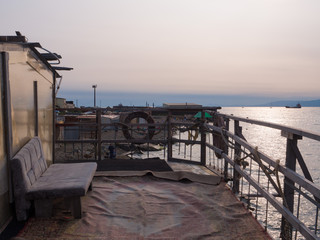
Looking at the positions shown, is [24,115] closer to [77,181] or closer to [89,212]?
[77,181]

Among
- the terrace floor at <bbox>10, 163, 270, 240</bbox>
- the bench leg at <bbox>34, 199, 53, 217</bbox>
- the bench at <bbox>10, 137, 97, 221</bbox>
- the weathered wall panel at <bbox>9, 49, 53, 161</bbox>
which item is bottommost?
the terrace floor at <bbox>10, 163, 270, 240</bbox>

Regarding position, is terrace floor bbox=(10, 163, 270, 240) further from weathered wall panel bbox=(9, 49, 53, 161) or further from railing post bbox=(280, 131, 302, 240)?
weathered wall panel bbox=(9, 49, 53, 161)

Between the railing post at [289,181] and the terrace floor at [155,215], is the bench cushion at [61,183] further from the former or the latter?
the railing post at [289,181]

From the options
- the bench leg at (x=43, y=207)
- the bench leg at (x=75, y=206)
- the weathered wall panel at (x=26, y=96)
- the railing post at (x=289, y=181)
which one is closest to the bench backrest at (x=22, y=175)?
the bench leg at (x=43, y=207)

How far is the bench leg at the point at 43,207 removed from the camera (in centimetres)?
374

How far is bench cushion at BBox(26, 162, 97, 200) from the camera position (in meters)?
3.62

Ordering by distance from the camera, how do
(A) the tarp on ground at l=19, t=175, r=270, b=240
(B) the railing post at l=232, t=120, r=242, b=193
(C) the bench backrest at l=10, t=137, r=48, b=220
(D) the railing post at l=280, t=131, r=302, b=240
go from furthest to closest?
(B) the railing post at l=232, t=120, r=242, b=193, (C) the bench backrest at l=10, t=137, r=48, b=220, (A) the tarp on ground at l=19, t=175, r=270, b=240, (D) the railing post at l=280, t=131, r=302, b=240

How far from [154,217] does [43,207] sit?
147 centimetres

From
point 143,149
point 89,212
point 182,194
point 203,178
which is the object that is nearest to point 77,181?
point 89,212

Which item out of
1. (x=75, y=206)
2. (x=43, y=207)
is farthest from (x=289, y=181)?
(x=43, y=207)

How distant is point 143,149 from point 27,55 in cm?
2792

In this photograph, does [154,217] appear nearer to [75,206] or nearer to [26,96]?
[75,206]

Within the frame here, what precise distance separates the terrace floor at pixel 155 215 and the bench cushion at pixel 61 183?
0.38m

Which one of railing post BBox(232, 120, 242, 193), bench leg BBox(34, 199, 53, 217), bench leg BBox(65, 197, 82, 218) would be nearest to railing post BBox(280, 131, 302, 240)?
railing post BBox(232, 120, 242, 193)
